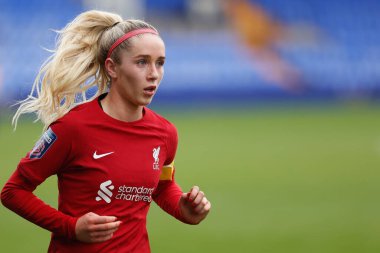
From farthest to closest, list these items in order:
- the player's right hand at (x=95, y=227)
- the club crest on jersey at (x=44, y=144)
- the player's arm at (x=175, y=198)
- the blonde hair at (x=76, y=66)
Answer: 1. the blonde hair at (x=76, y=66)
2. the player's arm at (x=175, y=198)
3. the club crest on jersey at (x=44, y=144)
4. the player's right hand at (x=95, y=227)

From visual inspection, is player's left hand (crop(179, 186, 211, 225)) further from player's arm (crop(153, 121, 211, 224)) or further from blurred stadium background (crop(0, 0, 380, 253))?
blurred stadium background (crop(0, 0, 380, 253))

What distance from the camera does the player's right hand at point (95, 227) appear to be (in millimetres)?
3656

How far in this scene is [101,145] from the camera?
3967mm

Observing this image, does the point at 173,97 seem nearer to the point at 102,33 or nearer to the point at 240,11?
the point at 240,11

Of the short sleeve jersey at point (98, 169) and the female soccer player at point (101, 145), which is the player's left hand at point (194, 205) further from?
the short sleeve jersey at point (98, 169)

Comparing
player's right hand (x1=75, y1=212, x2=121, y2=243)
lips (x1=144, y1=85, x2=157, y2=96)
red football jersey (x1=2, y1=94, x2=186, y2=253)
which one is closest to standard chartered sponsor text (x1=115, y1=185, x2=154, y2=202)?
red football jersey (x1=2, y1=94, x2=186, y2=253)

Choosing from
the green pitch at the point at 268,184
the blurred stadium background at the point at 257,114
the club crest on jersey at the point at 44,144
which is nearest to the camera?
the club crest on jersey at the point at 44,144

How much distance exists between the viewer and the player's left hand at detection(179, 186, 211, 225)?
13.4 feet

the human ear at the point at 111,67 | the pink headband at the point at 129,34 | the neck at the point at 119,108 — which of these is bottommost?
the neck at the point at 119,108

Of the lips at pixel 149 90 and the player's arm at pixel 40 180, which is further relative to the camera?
the lips at pixel 149 90

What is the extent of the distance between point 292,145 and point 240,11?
11658 millimetres

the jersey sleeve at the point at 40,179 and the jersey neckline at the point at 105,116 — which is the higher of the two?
the jersey neckline at the point at 105,116

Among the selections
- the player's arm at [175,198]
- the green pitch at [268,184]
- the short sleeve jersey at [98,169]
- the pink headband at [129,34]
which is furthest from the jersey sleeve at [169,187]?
the green pitch at [268,184]

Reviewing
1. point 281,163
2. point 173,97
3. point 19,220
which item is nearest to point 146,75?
point 19,220
